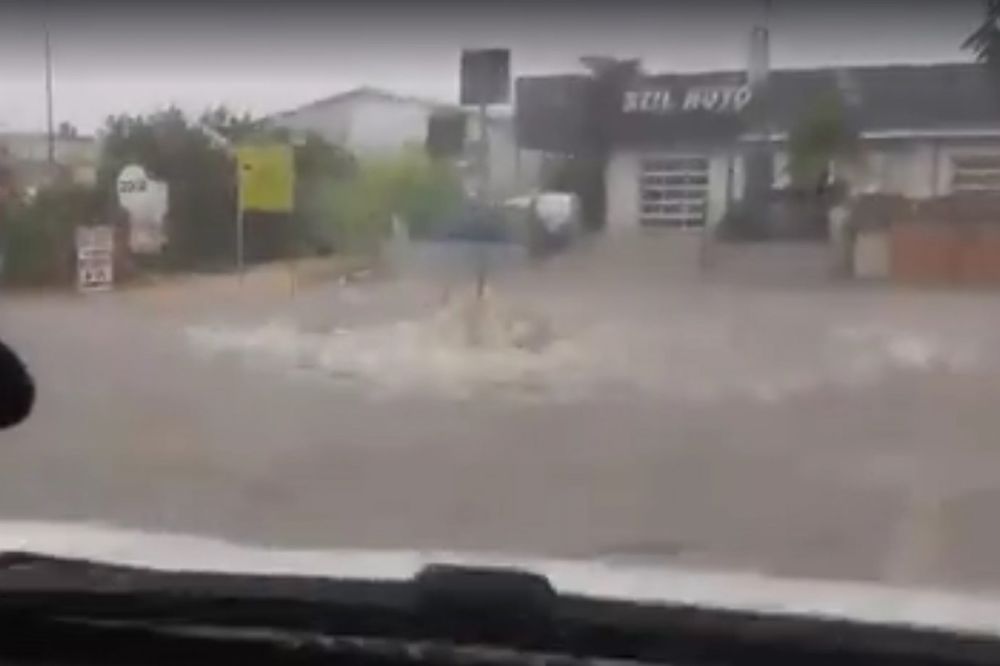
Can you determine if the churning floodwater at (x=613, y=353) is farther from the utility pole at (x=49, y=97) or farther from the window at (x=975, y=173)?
the utility pole at (x=49, y=97)

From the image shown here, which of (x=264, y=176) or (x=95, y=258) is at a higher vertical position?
(x=264, y=176)

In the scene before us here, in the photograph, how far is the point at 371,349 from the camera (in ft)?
9.64

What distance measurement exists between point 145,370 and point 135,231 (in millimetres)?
288

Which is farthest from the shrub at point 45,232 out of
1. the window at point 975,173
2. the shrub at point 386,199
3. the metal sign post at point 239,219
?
the window at point 975,173

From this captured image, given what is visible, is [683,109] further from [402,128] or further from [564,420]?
[564,420]

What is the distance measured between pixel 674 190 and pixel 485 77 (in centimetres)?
27

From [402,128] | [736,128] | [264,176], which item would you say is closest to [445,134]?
[402,128]

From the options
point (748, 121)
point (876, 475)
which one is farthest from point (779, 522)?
point (748, 121)

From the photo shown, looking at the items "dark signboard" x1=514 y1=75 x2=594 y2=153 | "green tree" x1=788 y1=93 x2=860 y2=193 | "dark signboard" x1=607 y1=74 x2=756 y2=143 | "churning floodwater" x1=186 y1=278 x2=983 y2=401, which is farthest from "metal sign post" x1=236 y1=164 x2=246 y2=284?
"green tree" x1=788 y1=93 x2=860 y2=193

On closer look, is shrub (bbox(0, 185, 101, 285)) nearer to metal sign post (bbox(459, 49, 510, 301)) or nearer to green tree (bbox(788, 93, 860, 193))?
metal sign post (bbox(459, 49, 510, 301))

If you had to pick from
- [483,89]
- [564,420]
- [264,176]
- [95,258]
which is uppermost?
[483,89]

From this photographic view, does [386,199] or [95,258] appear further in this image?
[95,258]

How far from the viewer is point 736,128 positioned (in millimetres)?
2635

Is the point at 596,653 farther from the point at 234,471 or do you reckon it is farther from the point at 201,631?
the point at 234,471
